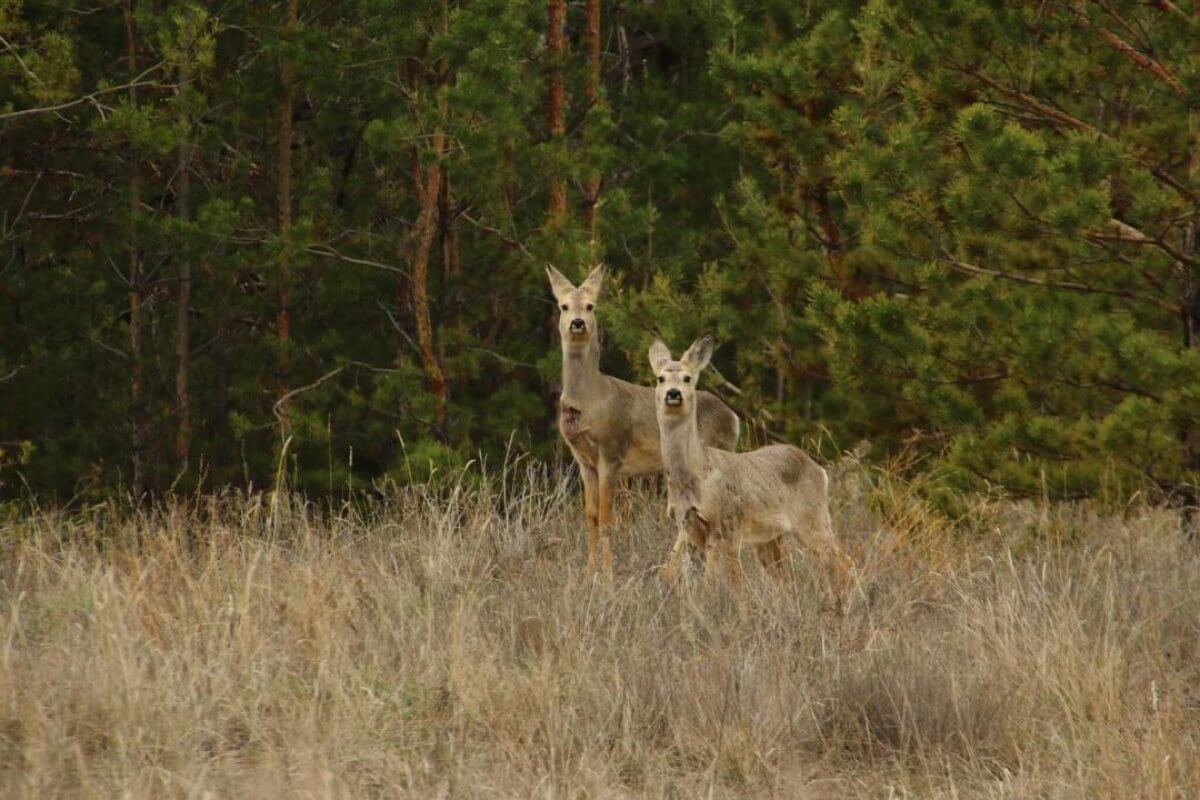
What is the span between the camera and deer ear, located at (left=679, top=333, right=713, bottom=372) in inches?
358

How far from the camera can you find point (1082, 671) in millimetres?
6820

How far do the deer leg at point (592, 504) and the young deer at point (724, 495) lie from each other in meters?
0.85

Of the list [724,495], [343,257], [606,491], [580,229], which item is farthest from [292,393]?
[724,495]

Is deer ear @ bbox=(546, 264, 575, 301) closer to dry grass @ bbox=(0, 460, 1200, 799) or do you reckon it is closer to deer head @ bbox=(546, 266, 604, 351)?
deer head @ bbox=(546, 266, 604, 351)

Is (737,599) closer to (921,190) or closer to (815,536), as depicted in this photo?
(815,536)

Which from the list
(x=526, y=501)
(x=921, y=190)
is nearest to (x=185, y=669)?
(x=526, y=501)

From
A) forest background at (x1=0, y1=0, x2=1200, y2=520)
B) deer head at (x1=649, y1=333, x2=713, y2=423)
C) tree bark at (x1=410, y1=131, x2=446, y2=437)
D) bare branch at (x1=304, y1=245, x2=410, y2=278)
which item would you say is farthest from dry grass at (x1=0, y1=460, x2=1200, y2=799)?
bare branch at (x1=304, y1=245, x2=410, y2=278)

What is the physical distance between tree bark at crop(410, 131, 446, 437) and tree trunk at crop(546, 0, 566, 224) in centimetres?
109

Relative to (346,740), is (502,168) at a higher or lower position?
higher

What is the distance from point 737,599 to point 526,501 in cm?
196

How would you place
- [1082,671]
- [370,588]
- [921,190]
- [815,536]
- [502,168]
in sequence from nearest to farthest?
1. [1082,671]
2. [370,588]
3. [815,536]
4. [921,190]
5. [502,168]

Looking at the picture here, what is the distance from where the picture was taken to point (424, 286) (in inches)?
590

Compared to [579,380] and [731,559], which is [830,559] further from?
[579,380]

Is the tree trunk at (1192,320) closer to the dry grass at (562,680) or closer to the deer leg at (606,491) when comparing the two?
the dry grass at (562,680)
